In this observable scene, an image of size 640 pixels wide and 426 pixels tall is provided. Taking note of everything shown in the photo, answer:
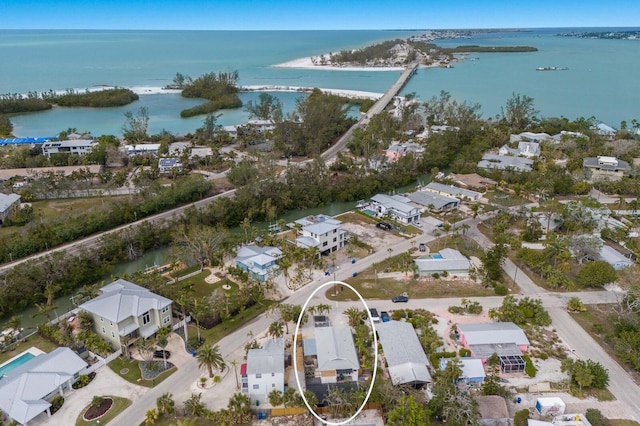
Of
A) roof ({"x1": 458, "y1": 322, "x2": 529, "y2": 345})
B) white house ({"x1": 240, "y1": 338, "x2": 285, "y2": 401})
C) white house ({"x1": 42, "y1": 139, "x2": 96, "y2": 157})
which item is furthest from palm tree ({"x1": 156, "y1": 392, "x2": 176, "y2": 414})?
white house ({"x1": 42, "y1": 139, "x2": 96, "y2": 157})

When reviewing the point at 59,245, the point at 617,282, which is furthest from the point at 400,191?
the point at 59,245

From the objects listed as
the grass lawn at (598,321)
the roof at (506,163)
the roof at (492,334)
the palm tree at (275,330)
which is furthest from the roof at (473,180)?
the palm tree at (275,330)

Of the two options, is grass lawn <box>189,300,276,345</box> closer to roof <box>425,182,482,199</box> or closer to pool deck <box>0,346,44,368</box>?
pool deck <box>0,346,44,368</box>

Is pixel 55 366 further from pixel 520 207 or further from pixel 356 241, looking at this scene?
pixel 520 207

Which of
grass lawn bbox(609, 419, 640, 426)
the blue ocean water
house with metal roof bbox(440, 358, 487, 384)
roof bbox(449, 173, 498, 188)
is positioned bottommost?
grass lawn bbox(609, 419, 640, 426)

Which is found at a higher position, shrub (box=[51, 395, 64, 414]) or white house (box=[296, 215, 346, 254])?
white house (box=[296, 215, 346, 254])

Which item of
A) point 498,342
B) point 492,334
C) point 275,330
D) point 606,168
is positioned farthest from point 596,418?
point 606,168

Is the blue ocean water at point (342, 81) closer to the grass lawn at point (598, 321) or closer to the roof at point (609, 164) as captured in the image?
the roof at point (609, 164)

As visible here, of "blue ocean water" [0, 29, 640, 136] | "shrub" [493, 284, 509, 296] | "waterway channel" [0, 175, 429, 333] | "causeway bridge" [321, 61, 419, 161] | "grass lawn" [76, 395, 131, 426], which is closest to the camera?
"grass lawn" [76, 395, 131, 426]
